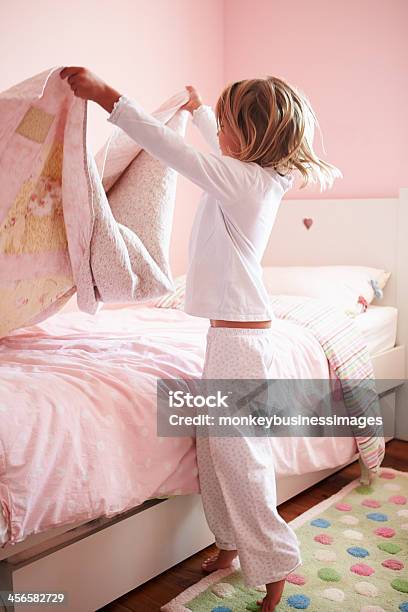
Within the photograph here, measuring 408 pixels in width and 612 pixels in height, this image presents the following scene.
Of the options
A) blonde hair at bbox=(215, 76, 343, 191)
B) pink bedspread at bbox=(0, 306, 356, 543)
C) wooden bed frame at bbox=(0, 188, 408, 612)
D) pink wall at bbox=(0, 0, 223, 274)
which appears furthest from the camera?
pink wall at bbox=(0, 0, 223, 274)

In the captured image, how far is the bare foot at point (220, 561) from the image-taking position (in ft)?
5.71

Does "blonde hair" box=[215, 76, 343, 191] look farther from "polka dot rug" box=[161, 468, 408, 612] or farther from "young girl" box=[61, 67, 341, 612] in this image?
"polka dot rug" box=[161, 468, 408, 612]

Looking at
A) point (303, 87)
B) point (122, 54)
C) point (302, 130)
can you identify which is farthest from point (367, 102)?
point (302, 130)

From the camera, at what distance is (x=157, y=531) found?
1.69m

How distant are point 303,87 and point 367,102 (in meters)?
0.35

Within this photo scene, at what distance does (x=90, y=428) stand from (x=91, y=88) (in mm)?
703

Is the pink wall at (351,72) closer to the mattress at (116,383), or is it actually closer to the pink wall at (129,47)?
the pink wall at (129,47)

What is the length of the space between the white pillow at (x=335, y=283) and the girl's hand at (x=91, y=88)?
158 cm

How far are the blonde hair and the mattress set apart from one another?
1.95ft

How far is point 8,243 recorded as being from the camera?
1.53 metres

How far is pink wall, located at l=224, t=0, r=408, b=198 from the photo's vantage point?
289 centimetres

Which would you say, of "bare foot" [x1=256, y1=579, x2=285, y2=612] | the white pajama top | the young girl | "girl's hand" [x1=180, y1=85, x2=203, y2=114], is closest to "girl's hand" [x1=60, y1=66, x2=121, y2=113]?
the white pajama top

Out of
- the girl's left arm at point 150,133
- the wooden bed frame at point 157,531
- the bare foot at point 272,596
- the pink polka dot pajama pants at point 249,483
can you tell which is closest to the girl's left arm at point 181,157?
the girl's left arm at point 150,133

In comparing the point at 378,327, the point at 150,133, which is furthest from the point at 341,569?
the point at 150,133
